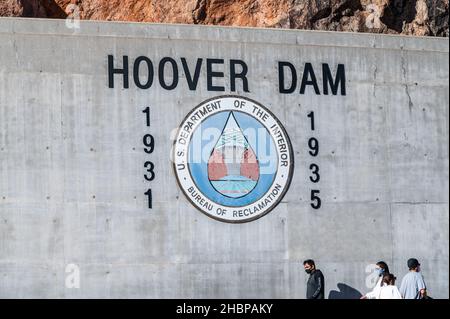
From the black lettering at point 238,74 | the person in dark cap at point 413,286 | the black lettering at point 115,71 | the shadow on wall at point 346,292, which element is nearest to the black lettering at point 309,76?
the black lettering at point 238,74

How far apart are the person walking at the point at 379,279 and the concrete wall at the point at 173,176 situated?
424 mm

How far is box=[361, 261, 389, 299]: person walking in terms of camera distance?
17125 mm

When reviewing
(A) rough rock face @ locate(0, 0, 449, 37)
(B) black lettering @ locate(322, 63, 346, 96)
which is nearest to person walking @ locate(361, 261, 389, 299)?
(B) black lettering @ locate(322, 63, 346, 96)

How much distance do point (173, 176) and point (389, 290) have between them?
3841mm

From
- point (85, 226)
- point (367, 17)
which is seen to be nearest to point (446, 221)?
point (367, 17)

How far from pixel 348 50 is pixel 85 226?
16.1 ft

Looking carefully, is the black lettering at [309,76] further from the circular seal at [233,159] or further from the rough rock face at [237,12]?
the rough rock face at [237,12]

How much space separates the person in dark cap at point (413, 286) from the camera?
17.7 meters

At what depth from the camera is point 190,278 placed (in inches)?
736

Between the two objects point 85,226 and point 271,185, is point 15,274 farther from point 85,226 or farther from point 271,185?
point 271,185

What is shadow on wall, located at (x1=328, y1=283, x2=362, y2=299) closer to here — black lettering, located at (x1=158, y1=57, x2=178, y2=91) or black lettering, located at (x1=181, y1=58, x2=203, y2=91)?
black lettering, located at (x1=181, y1=58, x2=203, y2=91)

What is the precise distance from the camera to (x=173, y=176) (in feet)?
62.0
